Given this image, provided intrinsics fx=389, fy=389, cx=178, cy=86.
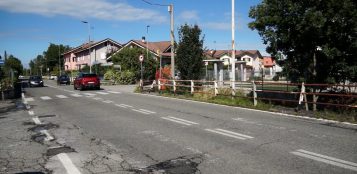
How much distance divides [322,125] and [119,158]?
20.7 ft

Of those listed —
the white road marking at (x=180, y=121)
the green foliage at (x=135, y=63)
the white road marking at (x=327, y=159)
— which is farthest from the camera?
the green foliage at (x=135, y=63)

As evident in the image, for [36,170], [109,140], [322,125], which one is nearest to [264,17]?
[322,125]

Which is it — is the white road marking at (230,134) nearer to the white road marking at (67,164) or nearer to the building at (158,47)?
the white road marking at (67,164)

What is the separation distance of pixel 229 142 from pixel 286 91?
830 cm

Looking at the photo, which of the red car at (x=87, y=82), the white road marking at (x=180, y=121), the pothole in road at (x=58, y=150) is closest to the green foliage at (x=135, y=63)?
the red car at (x=87, y=82)

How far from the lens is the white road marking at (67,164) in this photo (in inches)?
255

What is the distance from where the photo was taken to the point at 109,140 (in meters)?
9.27

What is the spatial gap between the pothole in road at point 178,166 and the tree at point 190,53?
18626 mm

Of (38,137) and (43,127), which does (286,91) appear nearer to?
(43,127)

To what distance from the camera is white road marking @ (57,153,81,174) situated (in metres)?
6.48

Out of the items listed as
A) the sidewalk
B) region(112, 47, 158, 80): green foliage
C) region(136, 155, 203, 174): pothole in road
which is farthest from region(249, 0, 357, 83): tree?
region(112, 47, 158, 80): green foliage

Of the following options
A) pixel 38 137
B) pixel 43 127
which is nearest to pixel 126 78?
pixel 43 127

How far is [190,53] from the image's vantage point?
2562cm

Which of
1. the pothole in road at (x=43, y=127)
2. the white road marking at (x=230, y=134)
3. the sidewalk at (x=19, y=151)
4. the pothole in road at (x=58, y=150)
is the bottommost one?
the sidewalk at (x=19, y=151)
